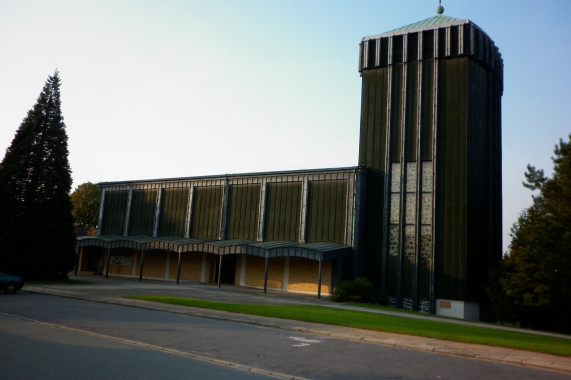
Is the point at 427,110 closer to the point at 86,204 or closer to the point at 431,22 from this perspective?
the point at 431,22

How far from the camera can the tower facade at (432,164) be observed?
3308 cm

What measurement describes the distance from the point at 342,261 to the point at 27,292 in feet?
69.0

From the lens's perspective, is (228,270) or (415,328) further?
(228,270)

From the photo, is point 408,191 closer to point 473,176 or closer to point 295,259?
point 473,176

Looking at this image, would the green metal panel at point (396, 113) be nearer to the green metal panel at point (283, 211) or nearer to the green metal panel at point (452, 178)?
the green metal panel at point (452, 178)

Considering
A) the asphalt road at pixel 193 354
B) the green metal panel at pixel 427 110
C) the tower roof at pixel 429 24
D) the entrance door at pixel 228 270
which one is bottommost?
the asphalt road at pixel 193 354

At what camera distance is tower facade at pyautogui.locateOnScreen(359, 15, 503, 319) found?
33084 millimetres

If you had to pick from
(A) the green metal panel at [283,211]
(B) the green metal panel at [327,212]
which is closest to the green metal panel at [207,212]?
(A) the green metal panel at [283,211]

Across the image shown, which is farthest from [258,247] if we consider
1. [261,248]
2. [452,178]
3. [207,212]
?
[452,178]

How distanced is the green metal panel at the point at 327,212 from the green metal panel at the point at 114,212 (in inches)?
895

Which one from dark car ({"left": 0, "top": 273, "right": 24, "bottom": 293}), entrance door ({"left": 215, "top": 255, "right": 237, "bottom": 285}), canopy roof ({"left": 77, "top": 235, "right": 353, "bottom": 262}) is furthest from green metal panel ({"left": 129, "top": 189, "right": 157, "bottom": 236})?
dark car ({"left": 0, "top": 273, "right": 24, "bottom": 293})

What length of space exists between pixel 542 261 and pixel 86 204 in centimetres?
7464

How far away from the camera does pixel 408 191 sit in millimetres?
35469

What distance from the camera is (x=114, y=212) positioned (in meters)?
50.2
